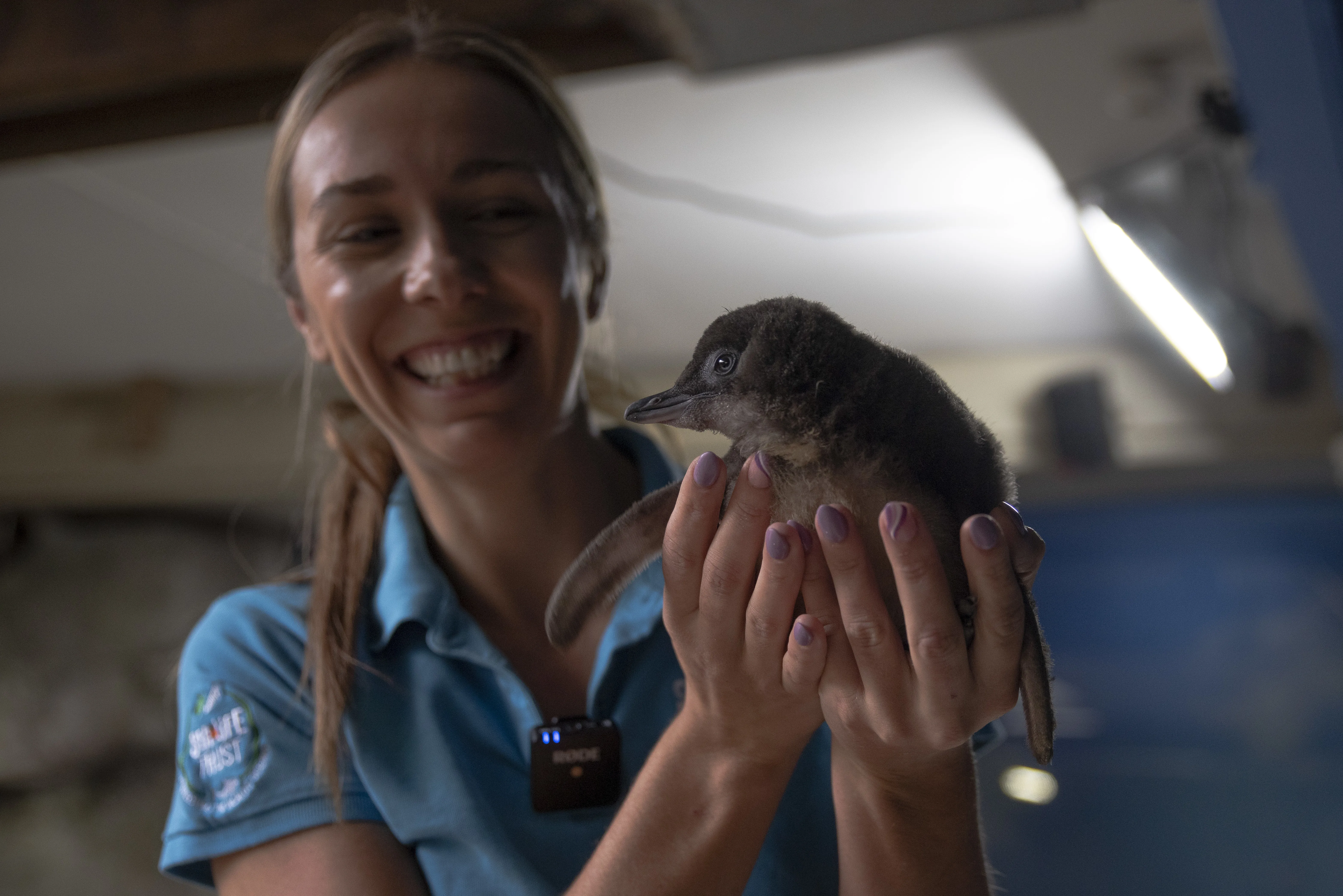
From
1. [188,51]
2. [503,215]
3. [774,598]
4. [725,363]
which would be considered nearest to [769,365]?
[725,363]

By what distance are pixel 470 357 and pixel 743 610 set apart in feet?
0.79

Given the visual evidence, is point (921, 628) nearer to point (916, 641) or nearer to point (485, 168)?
point (916, 641)

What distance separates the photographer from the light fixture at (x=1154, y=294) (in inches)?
57.1

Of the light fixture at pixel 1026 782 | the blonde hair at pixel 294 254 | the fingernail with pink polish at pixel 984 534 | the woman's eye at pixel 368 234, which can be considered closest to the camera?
the fingernail with pink polish at pixel 984 534

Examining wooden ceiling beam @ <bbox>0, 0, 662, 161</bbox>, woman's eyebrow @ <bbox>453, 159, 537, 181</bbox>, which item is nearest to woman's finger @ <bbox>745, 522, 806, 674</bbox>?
woman's eyebrow @ <bbox>453, 159, 537, 181</bbox>

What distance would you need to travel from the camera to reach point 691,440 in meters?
1.15

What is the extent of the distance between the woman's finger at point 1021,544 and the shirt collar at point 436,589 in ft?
1.05

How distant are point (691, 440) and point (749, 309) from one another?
0.56m

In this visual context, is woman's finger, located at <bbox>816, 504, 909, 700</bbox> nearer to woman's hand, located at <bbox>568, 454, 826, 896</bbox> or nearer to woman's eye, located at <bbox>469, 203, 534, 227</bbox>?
woman's hand, located at <bbox>568, 454, 826, 896</bbox>

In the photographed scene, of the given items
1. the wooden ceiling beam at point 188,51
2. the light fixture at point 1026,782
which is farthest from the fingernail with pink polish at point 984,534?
the wooden ceiling beam at point 188,51

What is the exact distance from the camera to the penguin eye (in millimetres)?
601

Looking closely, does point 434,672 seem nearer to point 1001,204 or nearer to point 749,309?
point 749,309

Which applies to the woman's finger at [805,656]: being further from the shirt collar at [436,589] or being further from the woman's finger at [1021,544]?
the shirt collar at [436,589]

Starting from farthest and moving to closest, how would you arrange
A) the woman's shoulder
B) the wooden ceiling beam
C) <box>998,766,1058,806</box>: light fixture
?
1. the wooden ceiling beam
2. <box>998,766,1058,806</box>: light fixture
3. the woman's shoulder
